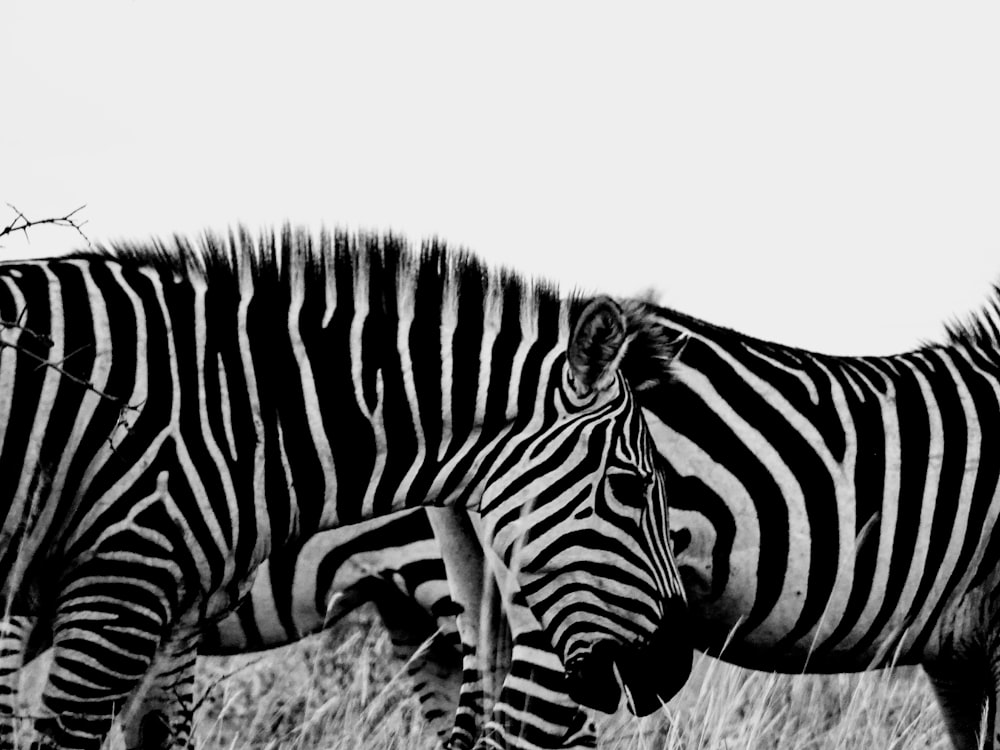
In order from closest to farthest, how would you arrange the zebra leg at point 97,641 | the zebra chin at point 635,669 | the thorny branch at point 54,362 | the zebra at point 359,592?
the thorny branch at point 54,362, the zebra leg at point 97,641, the zebra chin at point 635,669, the zebra at point 359,592

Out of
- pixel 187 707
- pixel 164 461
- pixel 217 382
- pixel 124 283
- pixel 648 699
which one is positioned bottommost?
pixel 187 707

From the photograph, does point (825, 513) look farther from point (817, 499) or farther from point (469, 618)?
point (469, 618)

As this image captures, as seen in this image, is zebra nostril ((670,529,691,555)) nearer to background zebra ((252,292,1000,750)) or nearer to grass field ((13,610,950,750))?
background zebra ((252,292,1000,750))

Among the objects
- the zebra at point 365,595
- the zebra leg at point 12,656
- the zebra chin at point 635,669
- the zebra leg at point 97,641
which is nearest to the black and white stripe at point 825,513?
the zebra chin at point 635,669

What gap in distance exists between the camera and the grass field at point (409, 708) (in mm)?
5344

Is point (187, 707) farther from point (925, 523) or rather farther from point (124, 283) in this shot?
point (925, 523)

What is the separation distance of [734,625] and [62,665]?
7.65ft

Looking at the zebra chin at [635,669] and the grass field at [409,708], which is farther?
the grass field at [409,708]

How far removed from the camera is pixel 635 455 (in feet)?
13.4

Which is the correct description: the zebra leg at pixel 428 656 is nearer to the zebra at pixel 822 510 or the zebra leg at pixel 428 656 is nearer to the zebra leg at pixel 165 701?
the zebra leg at pixel 165 701

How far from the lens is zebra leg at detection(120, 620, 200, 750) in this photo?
4.61 metres

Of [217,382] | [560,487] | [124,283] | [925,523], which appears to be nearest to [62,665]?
[217,382]

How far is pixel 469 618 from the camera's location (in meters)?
4.98

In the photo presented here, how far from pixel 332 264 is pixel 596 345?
3.21 feet
